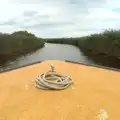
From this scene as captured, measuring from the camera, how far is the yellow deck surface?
209 centimetres

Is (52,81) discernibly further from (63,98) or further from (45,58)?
(45,58)

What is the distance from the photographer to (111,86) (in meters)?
2.90

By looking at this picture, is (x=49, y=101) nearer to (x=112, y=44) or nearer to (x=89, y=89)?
(x=89, y=89)

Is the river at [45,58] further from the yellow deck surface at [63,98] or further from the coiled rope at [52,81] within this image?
the coiled rope at [52,81]

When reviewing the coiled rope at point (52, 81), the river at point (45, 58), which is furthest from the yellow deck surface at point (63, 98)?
the river at point (45, 58)

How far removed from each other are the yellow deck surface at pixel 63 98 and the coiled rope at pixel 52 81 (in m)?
0.05

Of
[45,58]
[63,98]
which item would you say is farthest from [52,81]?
[45,58]

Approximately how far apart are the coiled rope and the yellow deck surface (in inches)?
2.1

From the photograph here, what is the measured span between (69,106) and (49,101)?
9.1 inches

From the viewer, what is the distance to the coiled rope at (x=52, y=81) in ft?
8.71

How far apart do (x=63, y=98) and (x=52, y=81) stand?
28 centimetres

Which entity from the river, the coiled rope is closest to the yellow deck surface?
the coiled rope

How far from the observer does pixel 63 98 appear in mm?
2475

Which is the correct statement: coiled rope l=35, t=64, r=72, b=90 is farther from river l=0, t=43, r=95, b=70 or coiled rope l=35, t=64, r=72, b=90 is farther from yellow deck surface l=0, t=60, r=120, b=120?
river l=0, t=43, r=95, b=70
